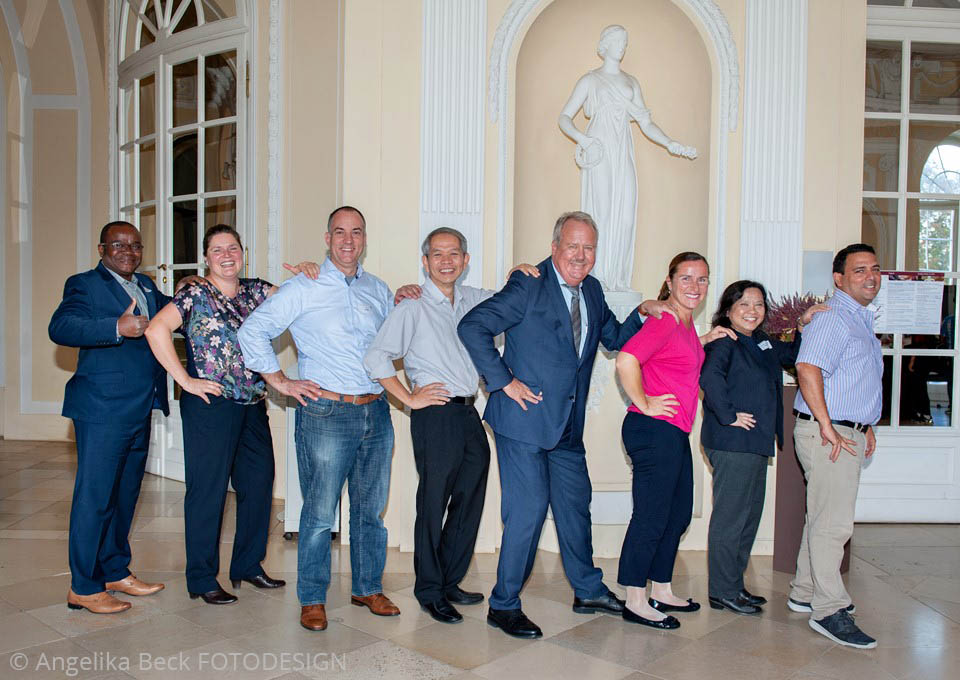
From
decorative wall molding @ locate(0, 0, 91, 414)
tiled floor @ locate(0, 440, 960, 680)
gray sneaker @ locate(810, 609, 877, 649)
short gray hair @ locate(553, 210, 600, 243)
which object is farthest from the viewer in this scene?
decorative wall molding @ locate(0, 0, 91, 414)

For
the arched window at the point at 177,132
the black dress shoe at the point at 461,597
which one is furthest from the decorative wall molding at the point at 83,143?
the black dress shoe at the point at 461,597

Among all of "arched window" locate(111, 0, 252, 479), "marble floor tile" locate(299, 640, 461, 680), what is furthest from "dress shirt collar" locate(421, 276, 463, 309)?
"arched window" locate(111, 0, 252, 479)

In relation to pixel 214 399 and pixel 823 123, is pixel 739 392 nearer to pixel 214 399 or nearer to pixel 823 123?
pixel 823 123

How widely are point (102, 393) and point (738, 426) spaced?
247cm

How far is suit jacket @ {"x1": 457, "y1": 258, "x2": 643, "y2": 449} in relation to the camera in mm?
3037

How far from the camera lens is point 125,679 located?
8.65 ft

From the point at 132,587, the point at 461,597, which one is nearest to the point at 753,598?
the point at 461,597

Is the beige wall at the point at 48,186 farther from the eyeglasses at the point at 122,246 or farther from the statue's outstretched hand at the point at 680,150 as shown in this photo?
the statue's outstretched hand at the point at 680,150

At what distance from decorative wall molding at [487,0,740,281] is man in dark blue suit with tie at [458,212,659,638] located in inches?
44.2

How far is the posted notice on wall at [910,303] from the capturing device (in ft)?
16.1

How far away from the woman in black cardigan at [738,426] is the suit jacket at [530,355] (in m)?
0.59

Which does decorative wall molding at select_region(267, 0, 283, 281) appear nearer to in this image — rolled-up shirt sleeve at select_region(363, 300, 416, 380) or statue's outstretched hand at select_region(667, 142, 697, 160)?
rolled-up shirt sleeve at select_region(363, 300, 416, 380)

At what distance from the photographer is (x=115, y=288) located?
10.9 feet

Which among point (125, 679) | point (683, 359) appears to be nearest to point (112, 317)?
point (125, 679)
